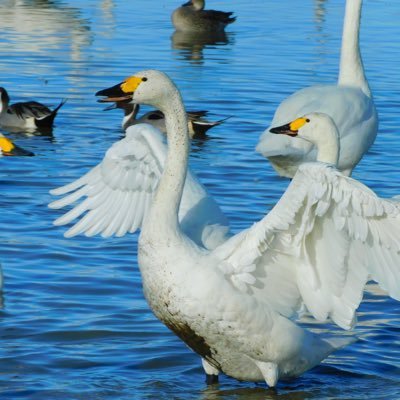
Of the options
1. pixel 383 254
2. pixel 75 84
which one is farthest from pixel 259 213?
pixel 75 84

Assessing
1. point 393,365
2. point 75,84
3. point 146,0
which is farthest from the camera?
point 146,0

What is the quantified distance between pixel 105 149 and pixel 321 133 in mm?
4813

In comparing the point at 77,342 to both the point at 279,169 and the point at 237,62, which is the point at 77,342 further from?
the point at 237,62

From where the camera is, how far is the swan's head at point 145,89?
6480 mm

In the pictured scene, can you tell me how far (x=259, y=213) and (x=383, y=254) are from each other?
3.86 m

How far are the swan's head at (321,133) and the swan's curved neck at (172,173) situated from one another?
4.77 feet

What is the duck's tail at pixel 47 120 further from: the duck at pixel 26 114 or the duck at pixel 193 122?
the duck at pixel 193 122

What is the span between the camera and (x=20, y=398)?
21.7 ft

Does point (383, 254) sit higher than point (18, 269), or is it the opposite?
point (383, 254)

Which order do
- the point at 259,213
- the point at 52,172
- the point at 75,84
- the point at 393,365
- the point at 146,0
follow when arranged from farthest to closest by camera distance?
the point at 146,0, the point at 75,84, the point at 52,172, the point at 259,213, the point at 393,365

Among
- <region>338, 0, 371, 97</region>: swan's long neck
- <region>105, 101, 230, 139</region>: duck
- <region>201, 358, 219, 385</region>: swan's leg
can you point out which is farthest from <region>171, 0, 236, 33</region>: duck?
<region>201, 358, 219, 385</region>: swan's leg

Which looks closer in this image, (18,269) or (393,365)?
(393,365)

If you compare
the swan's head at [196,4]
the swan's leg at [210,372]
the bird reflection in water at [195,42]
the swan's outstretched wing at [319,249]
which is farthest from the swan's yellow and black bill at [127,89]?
the swan's head at [196,4]

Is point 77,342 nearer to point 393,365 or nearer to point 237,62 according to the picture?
point 393,365
